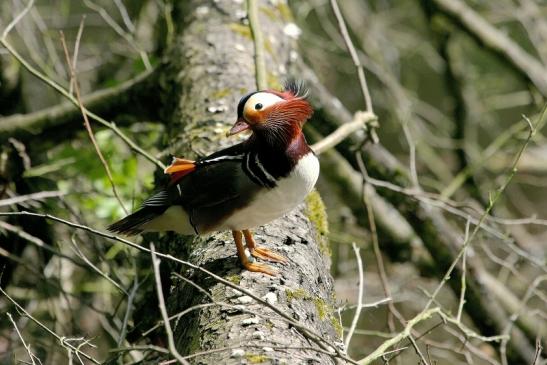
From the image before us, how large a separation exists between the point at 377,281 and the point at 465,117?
4.44ft

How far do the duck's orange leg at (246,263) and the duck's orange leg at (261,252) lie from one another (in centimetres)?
6

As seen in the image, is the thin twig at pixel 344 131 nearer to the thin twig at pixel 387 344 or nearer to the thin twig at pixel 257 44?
the thin twig at pixel 257 44

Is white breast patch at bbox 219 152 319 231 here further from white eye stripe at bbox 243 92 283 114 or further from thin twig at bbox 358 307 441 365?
thin twig at bbox 358 307 441 365

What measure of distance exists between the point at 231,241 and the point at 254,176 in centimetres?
40

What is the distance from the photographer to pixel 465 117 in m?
5.89

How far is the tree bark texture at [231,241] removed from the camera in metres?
2.33

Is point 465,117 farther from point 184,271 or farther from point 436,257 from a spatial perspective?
point 184,271

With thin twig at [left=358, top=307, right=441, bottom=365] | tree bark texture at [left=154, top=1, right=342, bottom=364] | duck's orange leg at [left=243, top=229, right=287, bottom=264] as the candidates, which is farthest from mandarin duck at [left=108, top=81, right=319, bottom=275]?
thin twig at [left=358, top=307, right=441, bottom=365]

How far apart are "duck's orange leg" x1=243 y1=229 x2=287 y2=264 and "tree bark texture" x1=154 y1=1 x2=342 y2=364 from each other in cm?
4

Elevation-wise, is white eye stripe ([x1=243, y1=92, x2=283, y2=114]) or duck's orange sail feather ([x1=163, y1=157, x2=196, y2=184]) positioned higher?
white eye stripe ([x1=243, y1=92, x2=283, y2=114])

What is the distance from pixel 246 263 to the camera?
2.73m

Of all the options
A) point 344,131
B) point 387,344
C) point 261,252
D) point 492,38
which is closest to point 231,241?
point 261,252

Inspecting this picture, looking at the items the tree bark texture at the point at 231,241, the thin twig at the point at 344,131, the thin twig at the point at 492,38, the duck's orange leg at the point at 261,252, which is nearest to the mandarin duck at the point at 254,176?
the duck's orange leg at the point at 261,252

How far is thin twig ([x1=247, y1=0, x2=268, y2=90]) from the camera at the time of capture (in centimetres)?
360
